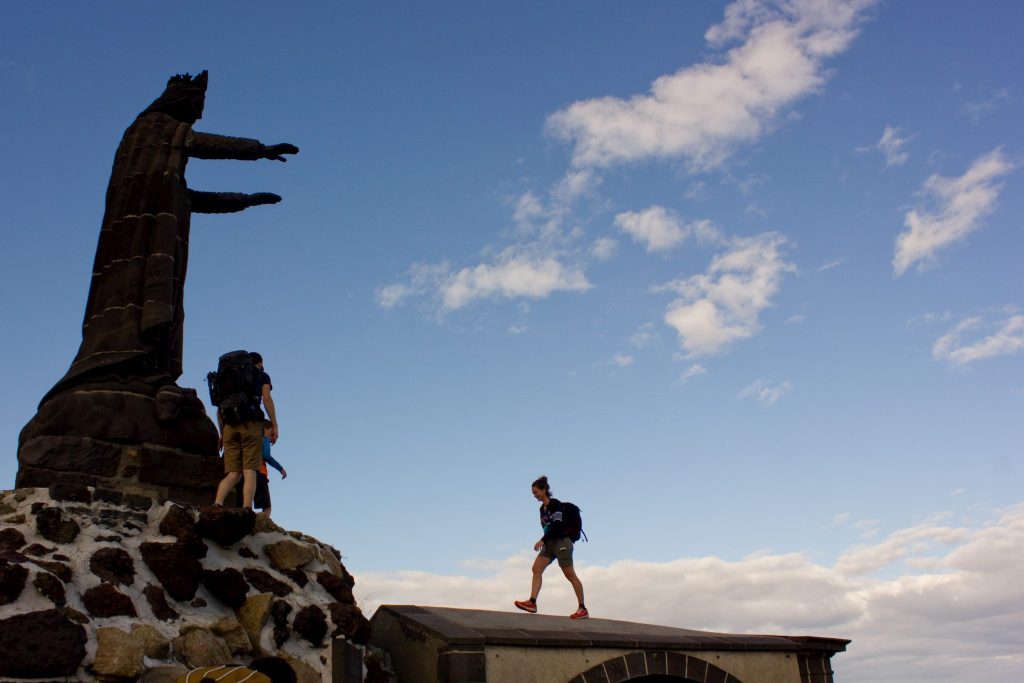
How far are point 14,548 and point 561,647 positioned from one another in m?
5.08

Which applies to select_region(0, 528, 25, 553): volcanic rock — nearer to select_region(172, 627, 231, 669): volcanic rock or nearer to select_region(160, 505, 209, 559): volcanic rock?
select_region(160, 505, 209, 559): volcanic rock

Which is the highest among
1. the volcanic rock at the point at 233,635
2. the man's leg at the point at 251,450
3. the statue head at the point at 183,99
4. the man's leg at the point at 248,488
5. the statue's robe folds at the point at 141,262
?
the statue head at the point at 183,99

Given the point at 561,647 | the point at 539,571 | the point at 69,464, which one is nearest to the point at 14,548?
the point at 69,464

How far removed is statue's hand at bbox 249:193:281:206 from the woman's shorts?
5587 millimetres

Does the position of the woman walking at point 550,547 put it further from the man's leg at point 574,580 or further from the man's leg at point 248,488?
the man's leg at point 248,488

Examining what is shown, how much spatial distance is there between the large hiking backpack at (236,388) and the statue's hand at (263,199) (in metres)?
3.25

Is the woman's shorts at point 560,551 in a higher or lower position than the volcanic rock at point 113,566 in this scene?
higher

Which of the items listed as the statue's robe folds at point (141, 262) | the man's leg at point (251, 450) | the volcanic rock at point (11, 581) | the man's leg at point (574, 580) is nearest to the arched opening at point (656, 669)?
the man's leg at point (574, 580)

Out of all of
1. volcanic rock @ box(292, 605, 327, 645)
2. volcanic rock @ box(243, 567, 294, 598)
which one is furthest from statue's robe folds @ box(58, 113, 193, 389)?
volcanic rock @ box(292, 605, 327, 645)

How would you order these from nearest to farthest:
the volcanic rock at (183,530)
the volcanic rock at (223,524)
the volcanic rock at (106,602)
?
1. the volcanic rock at (106,602)
2. the volcanic rock at (183,530)
3. the volcanic rock at (223,524)

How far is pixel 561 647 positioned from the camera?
9.23 metres

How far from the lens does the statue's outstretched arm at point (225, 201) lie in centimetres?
1139

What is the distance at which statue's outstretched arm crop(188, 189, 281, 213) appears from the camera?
11391 millimetres

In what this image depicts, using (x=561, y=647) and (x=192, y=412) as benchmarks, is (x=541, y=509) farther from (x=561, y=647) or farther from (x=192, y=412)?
(x=192, y=412)
